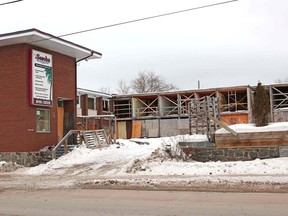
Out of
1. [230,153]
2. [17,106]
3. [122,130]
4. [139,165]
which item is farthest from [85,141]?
[122,130]

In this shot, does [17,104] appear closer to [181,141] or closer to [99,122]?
[181,141]

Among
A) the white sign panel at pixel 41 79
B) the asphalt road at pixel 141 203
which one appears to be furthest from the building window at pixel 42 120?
the asphalt road at pixel 141 203

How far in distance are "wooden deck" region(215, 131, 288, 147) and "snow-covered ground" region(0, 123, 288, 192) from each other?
327 mm

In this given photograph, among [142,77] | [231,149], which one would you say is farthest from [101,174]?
[142,77]

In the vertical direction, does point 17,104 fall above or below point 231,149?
above

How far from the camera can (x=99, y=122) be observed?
41.7m

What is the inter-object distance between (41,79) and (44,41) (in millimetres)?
2078

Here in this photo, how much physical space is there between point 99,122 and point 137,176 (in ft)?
85.7

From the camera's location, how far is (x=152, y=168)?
16938 millimetres

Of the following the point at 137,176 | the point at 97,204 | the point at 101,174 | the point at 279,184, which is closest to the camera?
the point at 97,204

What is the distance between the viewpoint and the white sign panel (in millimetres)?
22000

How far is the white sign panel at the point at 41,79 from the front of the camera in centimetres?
2200

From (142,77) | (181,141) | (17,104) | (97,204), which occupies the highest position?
(142,77)

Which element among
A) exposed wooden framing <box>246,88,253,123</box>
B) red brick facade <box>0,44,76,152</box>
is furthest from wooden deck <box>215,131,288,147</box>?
exposed wooden framing <box>246,88,253,123</box>
